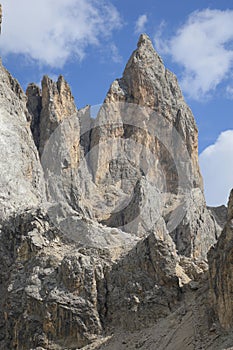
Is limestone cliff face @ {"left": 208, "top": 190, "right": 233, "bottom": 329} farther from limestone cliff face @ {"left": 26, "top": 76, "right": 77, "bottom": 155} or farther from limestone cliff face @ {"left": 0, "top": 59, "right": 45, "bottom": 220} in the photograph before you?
limestone cliff face @ {"left": 26, "top": 76, "right": 77, "bottom": 155}

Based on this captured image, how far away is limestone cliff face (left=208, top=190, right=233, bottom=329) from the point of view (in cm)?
2898

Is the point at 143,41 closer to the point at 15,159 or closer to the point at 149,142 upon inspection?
the point at 149,142

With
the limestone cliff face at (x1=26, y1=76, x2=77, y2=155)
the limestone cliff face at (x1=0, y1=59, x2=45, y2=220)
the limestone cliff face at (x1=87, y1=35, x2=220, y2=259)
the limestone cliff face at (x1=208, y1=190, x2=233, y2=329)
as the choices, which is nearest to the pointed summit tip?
the limestone cliff face at (x1=87, y1=35, x2=220, y2=259)

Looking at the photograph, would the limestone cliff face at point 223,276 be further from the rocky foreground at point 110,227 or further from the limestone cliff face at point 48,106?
the limestone cliff face at point 48,106

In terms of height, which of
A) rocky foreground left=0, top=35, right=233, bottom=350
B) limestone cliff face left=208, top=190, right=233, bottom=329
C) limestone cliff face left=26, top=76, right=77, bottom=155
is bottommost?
limestone cliff face left=208, top=190, right=233, bottom=329

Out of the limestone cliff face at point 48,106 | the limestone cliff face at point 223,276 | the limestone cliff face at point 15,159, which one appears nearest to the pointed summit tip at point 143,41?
the limestone cliff face at point 48,106

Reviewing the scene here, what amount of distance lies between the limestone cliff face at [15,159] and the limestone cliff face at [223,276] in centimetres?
1907

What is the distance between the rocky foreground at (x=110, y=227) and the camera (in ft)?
119

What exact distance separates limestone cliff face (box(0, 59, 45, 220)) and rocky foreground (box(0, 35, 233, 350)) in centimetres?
13

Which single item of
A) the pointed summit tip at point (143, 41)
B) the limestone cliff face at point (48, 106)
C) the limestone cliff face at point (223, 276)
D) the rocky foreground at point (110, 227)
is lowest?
the limestone cliff face at point (223, 276)

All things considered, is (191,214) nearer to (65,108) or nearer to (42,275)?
(65,108)

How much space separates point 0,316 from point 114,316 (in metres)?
7.97

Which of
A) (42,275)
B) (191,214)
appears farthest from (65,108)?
(42,275)

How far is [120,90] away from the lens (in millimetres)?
78062
